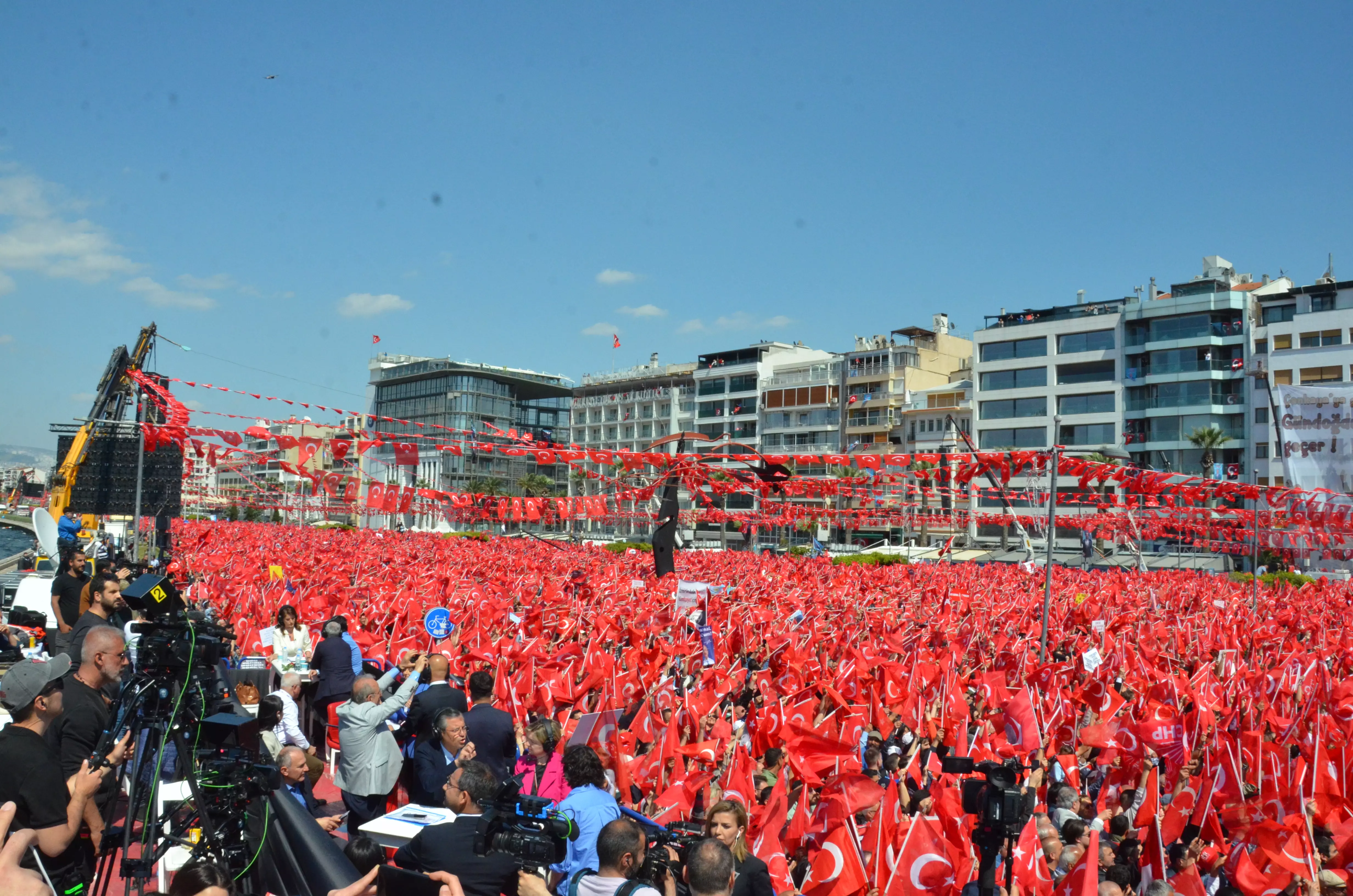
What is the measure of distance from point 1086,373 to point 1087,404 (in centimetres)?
212

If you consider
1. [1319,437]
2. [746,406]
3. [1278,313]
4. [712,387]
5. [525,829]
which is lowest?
[525,829]

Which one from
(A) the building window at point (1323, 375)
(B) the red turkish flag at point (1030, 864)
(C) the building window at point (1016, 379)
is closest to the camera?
(B) the red turkish flag at point (1030, 864)

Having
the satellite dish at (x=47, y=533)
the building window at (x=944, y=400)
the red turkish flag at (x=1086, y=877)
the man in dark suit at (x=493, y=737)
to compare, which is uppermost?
the building window at (x=944, y=400)

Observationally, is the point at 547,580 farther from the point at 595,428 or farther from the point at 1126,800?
the point at 595,428

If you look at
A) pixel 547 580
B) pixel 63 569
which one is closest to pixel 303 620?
pixel 63 569

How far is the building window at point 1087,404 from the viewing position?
6606 centimetres

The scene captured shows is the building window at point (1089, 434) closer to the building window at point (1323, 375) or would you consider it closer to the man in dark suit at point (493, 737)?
the building window at point (1323, 375)

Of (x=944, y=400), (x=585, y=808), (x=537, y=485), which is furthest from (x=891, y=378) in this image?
(x=585, y=808)

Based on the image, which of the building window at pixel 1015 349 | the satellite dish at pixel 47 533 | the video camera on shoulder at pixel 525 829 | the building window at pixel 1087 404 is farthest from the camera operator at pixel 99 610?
the building window at pixel 1015 349

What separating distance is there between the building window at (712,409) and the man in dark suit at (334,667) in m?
86.9

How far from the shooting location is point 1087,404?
67125mm

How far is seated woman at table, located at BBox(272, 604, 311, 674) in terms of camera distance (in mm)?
10922

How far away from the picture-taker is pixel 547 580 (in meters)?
19.4

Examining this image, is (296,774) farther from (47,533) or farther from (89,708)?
(47,533)
